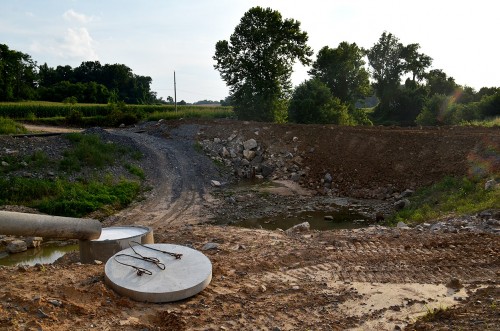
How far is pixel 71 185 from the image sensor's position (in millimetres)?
16578

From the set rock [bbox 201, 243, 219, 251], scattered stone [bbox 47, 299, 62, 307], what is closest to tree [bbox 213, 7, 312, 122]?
rock [bbox 201, 243, 219, 251]

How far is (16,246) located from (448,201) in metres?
12.6

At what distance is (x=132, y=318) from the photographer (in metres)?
5.69

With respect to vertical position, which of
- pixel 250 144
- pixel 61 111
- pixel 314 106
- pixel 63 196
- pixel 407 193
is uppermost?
pixel 314 106

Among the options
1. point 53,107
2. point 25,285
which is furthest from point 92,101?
point 25,285

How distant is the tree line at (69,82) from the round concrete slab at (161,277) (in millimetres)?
35626

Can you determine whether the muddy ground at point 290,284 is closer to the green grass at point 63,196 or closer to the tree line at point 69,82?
the green grass at point 63,196

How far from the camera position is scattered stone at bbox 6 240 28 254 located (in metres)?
11.9

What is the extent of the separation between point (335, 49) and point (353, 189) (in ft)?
64.7

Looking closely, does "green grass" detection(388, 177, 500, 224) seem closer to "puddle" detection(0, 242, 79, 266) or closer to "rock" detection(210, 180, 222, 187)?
"rock" detection(210, 180, 222, 187)

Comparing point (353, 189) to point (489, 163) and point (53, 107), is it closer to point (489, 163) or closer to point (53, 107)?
point (489, 163)

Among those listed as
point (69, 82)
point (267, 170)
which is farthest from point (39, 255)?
point (69, 82)

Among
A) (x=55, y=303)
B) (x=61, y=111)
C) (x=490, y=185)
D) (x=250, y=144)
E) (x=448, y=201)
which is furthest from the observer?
(x=61, y=111)

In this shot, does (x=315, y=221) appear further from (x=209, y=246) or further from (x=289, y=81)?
(x=289, y=81)
